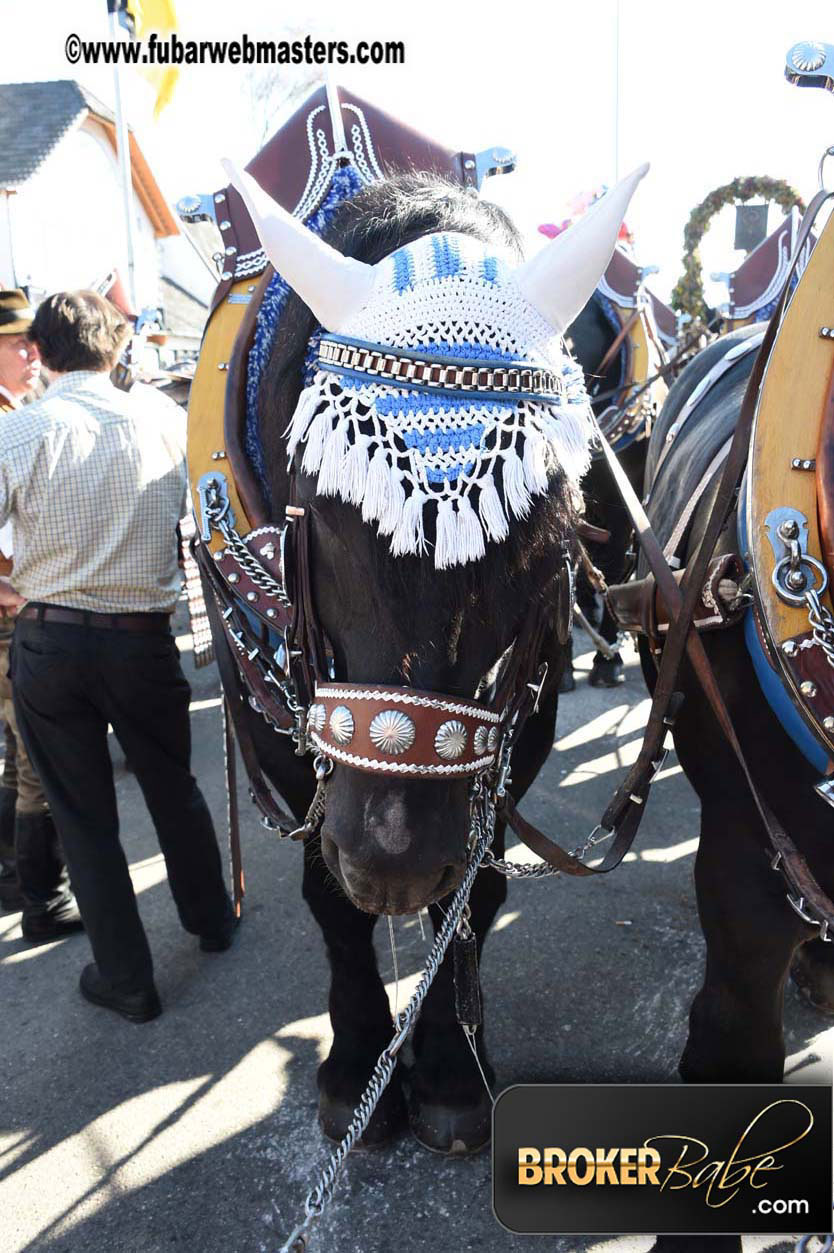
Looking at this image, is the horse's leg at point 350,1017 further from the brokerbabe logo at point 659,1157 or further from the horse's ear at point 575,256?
the horse's ear at point 575,256

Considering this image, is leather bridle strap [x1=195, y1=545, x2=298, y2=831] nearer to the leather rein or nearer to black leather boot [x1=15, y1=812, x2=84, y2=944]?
the leather rein

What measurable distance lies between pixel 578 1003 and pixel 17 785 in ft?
6.83

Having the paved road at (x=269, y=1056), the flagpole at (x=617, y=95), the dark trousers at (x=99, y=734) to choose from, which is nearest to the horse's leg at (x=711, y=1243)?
the paved road at (x=269, y=1056)

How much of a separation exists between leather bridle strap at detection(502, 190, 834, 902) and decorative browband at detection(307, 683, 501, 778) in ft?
1.20

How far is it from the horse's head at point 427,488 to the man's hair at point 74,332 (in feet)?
4.40

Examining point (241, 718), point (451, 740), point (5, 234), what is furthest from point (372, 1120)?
point (5, 234)

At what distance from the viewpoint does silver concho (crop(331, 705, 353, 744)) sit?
1.43 m

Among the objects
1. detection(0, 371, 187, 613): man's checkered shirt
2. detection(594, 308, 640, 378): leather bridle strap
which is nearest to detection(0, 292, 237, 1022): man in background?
detection(0, 371, 187, 613): man's checkered shirt

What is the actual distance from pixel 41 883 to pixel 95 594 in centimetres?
117

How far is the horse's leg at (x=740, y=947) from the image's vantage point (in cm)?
160

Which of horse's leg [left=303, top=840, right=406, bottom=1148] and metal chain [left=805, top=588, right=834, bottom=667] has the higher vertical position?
metal chain [left=805, top=588, right=834, bottom=667]

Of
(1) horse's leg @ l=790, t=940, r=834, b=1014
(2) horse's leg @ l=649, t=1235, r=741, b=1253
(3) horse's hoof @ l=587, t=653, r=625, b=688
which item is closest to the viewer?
(2) horse's leg @ l=649, t=1235, r=741, b=1253

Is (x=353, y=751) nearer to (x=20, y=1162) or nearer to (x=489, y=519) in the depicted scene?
(x=489, y=519)

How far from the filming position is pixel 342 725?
1438 mm
